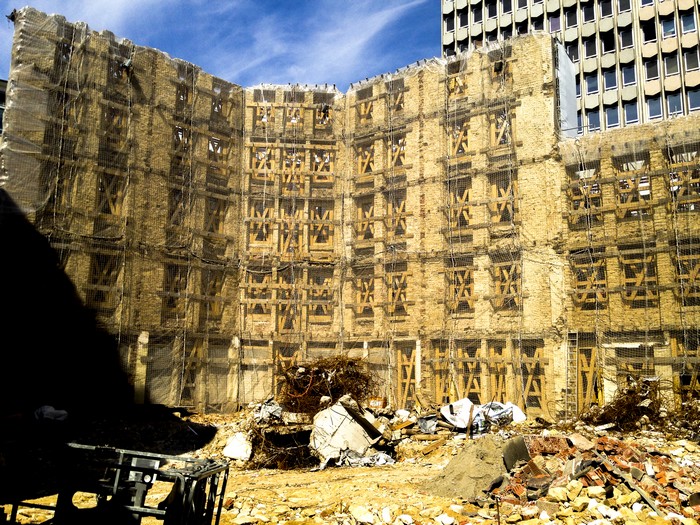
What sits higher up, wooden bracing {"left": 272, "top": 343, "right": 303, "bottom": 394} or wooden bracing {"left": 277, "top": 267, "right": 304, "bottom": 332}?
wooden bracing {"left": 277, "top": 267, "right": 304, "bottom": 332}

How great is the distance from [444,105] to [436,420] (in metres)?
12.8

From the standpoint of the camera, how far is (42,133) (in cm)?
2247

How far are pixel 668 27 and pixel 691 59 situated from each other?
9.21 ft

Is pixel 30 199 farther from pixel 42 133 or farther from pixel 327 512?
pixel 327 512

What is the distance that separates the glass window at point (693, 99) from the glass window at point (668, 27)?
4.16m

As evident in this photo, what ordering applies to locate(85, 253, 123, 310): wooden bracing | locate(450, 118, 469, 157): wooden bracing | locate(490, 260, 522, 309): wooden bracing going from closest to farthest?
locate(85, 253, 123, 310): wooden bracing
locate(490, 260, 522, 309): wooden bracing
locate(450, 118, 469, 157): wooden bracing

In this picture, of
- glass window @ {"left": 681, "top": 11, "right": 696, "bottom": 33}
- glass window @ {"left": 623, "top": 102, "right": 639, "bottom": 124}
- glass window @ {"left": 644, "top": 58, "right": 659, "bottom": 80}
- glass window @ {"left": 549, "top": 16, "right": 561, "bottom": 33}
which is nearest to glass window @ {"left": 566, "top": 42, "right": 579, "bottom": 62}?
glass window @ {"left": 549, "top": 16, "right": 561, "bottom": 33}

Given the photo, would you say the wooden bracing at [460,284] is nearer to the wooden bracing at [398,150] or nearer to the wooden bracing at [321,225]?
the wooden bracing at [398,150]

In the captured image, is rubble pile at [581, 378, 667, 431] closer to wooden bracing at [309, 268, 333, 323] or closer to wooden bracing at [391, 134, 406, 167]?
wooden bracing at [309, 268, 333, 323]

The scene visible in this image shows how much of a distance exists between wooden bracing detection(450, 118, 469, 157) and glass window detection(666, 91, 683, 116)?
81.3 ft

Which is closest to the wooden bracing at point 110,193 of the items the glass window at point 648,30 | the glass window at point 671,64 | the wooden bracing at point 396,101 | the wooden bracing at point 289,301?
the wooden bracing at point 289,301

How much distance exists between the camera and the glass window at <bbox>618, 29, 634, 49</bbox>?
45469 mm

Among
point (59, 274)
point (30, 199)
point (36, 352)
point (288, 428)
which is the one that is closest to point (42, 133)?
point (30, 199)

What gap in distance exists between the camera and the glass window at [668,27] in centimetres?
4359
